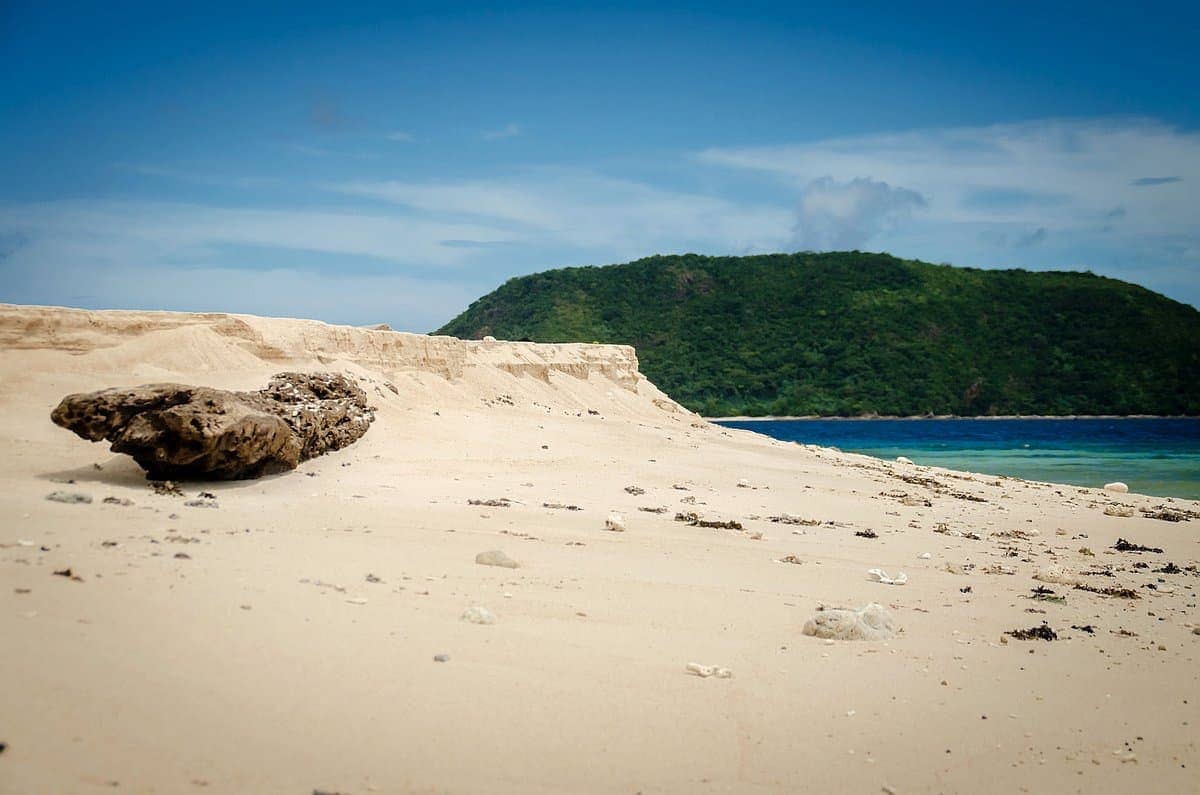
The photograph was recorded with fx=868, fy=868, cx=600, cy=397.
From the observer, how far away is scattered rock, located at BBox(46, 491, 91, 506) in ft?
22.5

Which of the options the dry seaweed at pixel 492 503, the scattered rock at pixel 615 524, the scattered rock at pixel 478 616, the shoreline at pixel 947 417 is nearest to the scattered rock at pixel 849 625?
the scattered rock at pixel 478 616

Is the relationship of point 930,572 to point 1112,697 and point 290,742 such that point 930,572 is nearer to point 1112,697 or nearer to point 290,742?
point 1112,697

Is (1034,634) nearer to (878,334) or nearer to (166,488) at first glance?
(166,488)

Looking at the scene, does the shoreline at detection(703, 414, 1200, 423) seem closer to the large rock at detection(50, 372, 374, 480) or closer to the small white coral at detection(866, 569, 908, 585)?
the large rock at detection(50, 372, 374, 480)

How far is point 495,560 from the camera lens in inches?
255

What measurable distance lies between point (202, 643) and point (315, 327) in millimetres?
14017

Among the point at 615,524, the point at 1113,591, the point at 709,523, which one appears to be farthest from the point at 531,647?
the point at 1113,591

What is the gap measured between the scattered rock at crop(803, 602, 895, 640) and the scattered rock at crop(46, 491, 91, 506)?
5650mm

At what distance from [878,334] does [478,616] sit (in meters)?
83.7

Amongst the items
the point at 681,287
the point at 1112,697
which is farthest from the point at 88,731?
the point at 681,287

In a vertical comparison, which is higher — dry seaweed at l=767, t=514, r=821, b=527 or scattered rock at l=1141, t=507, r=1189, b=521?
dry seaweed at l=767, t=514, r=821, b=527

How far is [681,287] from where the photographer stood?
320 feet

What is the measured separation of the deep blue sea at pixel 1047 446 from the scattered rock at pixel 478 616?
21956mm

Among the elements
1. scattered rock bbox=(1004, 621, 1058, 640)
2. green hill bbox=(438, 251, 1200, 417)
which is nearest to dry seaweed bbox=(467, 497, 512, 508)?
scattered rock bbox=(1004, 621, 1058, 640)
